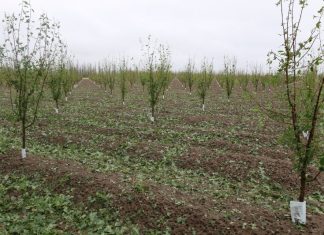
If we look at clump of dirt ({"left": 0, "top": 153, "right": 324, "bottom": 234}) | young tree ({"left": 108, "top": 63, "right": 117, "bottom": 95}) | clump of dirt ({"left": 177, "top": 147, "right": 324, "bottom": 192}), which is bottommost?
clump of dirt ({"left": 0, "top": 153, "right": 324, "bottom": 234})

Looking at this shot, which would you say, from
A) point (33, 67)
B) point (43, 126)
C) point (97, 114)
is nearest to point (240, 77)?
point (97, 114)

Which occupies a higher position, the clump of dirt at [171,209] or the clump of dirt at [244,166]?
the clump of dirt at [244,166]

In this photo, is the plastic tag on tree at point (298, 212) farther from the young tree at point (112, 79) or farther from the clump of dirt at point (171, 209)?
the young tree at point (112, 79)

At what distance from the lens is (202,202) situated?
5.79m

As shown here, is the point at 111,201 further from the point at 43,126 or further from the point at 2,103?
the point at 2,103

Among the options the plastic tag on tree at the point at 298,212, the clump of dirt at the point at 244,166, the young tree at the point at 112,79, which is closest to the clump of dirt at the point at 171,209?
the plastic tag on tree at the point at 298,212

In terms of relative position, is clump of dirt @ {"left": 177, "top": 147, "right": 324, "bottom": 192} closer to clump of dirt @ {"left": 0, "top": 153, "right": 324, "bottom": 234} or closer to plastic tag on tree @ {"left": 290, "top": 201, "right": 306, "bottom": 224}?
clump of dirt @ {"left": 0, "top": 153, "right": 324, "bottom": 234}

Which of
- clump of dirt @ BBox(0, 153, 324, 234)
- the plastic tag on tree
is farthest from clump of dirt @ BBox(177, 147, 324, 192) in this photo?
the plastic tag on tree

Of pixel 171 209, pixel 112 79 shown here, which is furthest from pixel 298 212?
pixel 112 79

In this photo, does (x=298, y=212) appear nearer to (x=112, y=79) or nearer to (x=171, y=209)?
(x=171, y=209)

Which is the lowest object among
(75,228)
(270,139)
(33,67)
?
(75,228)

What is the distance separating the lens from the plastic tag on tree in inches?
204

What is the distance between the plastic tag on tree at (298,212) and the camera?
518 cm

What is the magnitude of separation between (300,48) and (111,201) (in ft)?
12.3
